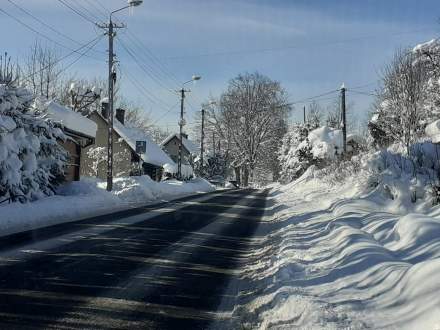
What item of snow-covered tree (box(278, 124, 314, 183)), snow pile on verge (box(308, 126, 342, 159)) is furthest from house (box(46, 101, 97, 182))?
snow-covered tree (box(278, 124, 314, 183))

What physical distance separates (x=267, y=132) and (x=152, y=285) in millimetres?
66957

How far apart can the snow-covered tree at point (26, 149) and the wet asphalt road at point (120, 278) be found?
3696 mm

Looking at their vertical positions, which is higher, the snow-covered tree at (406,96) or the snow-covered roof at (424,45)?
the snow-covered roof at (424,45)

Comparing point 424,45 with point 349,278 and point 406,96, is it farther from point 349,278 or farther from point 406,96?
point 349,278

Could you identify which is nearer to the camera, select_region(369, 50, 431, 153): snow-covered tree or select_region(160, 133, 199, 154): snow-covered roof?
select_region(369, 50, 431, 153): snow-covered tree

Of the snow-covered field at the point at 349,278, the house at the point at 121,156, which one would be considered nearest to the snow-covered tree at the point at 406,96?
the snow-covered field at the point at 349,278

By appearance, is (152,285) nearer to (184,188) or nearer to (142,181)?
(142,181)

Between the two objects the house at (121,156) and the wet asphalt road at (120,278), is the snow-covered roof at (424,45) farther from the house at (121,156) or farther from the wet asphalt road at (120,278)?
the house at (121,156)

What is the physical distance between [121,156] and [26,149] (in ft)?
94.7

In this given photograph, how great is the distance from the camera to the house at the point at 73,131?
20.1 metres

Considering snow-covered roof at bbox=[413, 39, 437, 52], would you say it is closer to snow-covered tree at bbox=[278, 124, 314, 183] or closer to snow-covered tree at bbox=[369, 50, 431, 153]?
snow-covered tree at bbox=[369, 50, 431, 153]

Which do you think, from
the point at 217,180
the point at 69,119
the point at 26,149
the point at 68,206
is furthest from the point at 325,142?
the point at 26,149

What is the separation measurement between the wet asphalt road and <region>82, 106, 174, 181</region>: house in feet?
98.1

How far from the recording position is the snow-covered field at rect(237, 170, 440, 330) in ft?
14.1
